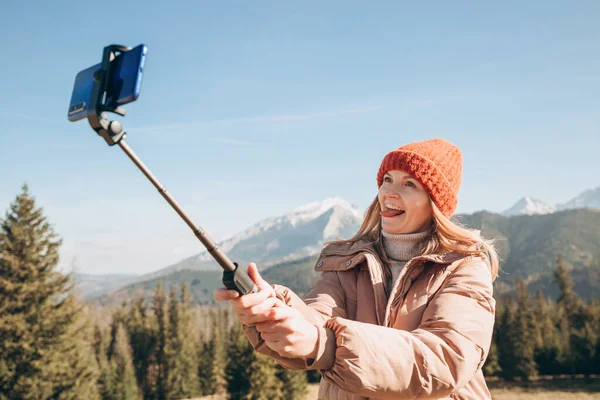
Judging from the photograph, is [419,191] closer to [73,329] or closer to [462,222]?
[462,222]

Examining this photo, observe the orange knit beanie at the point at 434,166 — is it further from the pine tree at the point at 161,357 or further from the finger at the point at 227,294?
the pine tree at the point at 161,357

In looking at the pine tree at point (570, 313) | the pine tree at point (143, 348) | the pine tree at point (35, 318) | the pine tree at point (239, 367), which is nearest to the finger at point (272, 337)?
the pine tree at point (35, 318)

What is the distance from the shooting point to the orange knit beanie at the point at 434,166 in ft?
10.3

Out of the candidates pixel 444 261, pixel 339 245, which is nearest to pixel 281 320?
pixel 444 261

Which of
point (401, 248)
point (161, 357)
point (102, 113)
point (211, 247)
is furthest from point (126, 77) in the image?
point (161, 357)

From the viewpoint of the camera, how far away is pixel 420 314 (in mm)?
2715

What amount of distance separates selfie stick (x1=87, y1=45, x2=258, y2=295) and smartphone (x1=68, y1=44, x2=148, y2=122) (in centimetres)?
2

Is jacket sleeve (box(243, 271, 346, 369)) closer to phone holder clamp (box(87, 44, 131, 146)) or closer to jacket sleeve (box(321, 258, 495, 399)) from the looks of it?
jacket sleeve (box(321, 258, 495, 399))

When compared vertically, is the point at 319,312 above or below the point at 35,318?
above

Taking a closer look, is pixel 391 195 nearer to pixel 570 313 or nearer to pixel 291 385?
pixel 291 385

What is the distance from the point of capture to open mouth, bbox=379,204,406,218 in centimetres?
328

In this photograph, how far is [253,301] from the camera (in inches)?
80.9

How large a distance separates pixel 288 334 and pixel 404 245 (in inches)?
57.6

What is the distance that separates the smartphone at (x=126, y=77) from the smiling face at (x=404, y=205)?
193cm
